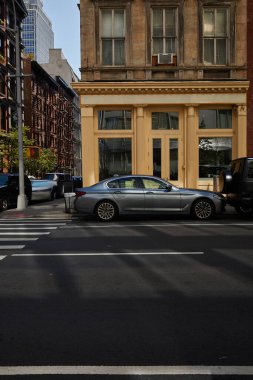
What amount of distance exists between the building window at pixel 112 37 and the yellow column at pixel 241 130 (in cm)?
599

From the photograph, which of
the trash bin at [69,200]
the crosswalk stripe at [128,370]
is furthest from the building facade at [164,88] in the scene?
the crosswalk stripe at [128,370]

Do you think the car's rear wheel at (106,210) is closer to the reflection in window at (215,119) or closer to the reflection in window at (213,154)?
the reflection in window at (213,154)

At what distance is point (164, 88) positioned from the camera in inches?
806

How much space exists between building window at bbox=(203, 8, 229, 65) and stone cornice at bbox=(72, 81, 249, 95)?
136 centimetres

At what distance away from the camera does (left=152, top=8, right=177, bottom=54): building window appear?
2086cm

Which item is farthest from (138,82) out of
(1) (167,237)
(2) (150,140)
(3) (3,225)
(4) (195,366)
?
(4) (195,366)

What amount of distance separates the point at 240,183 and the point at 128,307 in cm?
1031

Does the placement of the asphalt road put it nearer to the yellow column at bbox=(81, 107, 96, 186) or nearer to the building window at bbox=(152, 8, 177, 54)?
the yellow column at bbox=(81, 107, 96, 186)

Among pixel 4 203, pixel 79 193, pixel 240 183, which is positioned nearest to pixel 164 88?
pixel 240 183

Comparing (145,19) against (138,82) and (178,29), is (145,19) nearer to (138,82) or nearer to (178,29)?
(178,29)

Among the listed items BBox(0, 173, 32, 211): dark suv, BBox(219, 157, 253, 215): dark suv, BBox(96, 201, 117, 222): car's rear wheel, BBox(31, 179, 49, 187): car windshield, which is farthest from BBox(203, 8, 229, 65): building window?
BBox(31, 179, 49, 187): car windshield

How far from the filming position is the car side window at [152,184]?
48.3 feet

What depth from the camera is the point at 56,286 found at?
624 centimetres

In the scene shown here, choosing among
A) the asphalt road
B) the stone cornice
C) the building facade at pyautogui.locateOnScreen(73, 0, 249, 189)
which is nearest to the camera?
the asphalt road
